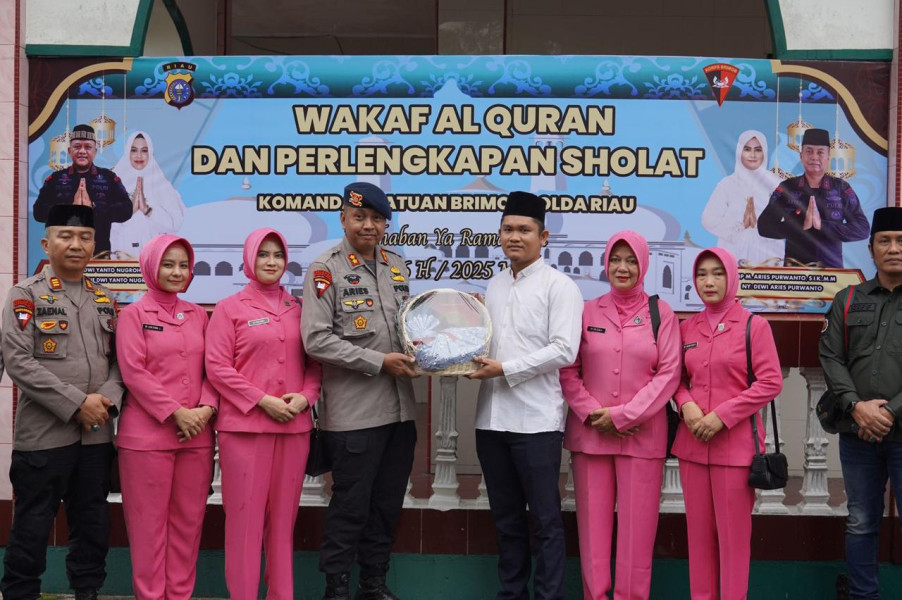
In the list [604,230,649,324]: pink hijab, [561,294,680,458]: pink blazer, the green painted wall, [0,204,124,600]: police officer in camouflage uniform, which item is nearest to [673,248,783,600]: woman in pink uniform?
[561,294,680,458]: pink blazer

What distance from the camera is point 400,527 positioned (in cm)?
470

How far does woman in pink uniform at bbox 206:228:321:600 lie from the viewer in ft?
12.9

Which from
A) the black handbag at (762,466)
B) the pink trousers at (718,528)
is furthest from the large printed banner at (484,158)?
the pink trousers at (718,528)

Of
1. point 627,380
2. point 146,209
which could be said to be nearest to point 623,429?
point 627,380

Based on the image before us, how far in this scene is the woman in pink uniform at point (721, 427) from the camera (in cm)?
387

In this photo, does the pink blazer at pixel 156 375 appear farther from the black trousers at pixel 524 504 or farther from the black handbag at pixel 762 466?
the black handbag at pixel 762 466

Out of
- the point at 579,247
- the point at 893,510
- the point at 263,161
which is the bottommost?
the point at 893,510

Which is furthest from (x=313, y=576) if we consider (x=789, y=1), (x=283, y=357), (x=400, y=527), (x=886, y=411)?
(x=789, y=1)

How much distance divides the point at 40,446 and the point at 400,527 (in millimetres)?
1760

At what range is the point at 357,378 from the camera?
4055 mm

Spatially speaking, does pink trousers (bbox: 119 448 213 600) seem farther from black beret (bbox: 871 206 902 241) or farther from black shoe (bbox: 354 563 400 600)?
black beret (bbox: 871 206 902 241)

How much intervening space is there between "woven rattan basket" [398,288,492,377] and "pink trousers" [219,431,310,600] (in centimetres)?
63

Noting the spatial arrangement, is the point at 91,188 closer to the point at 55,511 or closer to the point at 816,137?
the point at 55,511

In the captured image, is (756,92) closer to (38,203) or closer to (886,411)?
(886,411)
